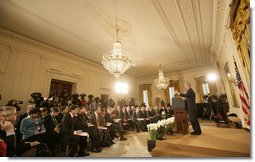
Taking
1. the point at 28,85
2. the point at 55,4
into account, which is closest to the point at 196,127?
the point at 55,4

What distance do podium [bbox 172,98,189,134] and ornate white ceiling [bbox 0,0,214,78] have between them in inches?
101

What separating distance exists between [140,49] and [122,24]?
2.09m

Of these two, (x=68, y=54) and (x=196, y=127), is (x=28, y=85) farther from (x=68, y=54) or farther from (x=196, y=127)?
(x=196, y=127)

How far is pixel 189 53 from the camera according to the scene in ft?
21.4

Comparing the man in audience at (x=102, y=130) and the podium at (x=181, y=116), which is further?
the man in audience at (x=102, y=130)

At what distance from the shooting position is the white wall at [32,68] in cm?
406

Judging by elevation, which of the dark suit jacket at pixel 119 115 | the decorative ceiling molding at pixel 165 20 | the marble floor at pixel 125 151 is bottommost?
the marble floor at pixel 125 151

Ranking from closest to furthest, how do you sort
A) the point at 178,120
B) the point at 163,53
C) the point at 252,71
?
the point at 252,71
the point at 178,120
the point at 163,53

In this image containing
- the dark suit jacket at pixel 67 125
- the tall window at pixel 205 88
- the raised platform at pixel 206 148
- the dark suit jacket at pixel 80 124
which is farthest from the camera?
the tall window at pixel 205 88

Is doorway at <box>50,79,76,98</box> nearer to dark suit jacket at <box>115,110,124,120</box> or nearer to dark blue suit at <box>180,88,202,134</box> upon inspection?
dark suit jacket at <box>115,110,124,120</box>

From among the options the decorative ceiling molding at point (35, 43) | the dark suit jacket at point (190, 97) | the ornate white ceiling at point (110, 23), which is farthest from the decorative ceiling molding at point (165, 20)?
the decorative ceiling molding at point (35, 43)

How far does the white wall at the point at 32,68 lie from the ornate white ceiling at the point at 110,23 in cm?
35

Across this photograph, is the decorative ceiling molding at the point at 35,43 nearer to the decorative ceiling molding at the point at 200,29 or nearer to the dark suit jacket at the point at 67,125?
the dark suit jacket at the point at 67,125

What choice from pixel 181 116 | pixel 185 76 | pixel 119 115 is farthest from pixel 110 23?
pixel 185 76
